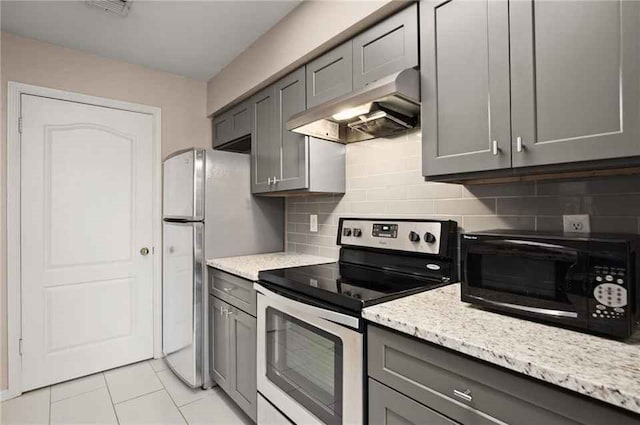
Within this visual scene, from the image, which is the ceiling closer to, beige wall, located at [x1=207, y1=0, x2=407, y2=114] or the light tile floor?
beige wall, located at [x1=207, y1=0, x2=407, y2=114]

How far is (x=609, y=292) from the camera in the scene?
0.87 m

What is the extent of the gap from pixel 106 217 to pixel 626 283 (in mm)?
3048

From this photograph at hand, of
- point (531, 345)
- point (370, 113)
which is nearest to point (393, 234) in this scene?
point (370, 113)

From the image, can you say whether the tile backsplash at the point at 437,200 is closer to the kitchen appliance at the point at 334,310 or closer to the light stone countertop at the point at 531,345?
the kitchen appliance at the point at 334,310

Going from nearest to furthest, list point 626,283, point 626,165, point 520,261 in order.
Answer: point 626,283, point 626,165, point 520,261

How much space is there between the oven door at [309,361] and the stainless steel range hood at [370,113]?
0.87 meters

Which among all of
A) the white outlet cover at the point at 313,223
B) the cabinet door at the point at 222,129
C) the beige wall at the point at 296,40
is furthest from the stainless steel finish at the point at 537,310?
the cabinet door at the point at 222,129

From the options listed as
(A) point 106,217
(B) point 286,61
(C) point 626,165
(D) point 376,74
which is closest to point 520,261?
(C) point 626,165

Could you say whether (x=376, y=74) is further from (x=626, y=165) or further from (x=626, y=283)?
(x=626, y=283)

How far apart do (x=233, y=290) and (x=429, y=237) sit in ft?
3.90

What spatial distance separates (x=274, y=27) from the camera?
2221 mm

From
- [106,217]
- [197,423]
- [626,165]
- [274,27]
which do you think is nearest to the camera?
[626,165]

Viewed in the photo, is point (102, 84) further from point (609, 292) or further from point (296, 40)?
point (609, 292)

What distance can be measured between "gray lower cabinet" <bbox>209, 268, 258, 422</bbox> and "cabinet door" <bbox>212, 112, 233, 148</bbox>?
3.97 feet
